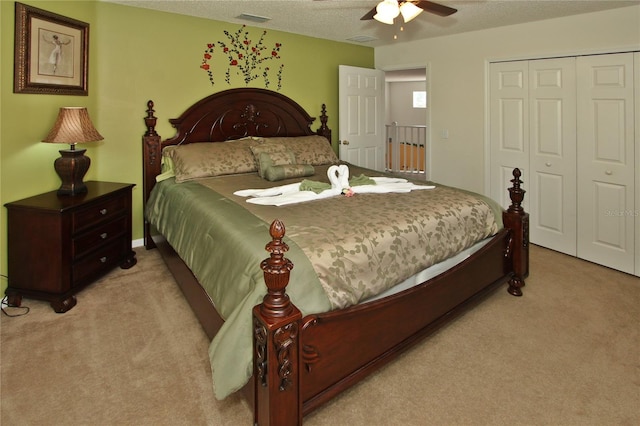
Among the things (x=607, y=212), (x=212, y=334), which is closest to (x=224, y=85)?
(x=212, y=334)

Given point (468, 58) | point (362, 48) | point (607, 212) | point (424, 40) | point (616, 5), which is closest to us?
point (616, 5)

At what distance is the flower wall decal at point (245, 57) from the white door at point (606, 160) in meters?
2.96

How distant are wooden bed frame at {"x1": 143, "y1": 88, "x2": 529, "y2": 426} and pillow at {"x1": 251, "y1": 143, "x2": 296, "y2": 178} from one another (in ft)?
3.47

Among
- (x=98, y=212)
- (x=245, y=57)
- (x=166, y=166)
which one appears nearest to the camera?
(x=98, y=212)

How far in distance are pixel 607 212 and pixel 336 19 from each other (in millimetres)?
3011

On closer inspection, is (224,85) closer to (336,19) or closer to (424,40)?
(336,19)

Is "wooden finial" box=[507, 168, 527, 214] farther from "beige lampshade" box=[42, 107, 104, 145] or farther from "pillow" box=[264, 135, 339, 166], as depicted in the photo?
"beige lampshade" box=[42, 107, 104, 145]

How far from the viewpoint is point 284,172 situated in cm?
349

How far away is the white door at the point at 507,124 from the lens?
4094 mm

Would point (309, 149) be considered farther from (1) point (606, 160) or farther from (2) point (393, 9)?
(1) point (606, 160)

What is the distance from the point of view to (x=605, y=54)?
11.2 feet

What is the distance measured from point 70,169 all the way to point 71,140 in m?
0.21

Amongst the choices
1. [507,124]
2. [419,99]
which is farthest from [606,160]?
[419,99]

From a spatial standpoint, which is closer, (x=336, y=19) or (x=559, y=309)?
(x=559, y=309)
